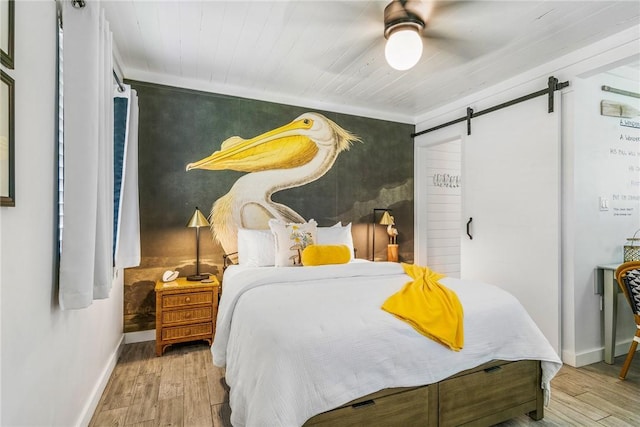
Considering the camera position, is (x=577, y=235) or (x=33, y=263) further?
(x=577, y=235)

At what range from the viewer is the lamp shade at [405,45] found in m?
2.17

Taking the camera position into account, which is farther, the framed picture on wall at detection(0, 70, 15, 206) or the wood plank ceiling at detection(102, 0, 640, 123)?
the wood plank ceiling at detection(102, 0, 640, 123)

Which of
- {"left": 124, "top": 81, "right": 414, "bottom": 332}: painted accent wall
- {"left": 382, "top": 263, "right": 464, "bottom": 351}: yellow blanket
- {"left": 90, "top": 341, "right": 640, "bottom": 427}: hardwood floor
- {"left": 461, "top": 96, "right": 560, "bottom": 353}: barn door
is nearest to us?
{"left": 382, "top": 263, "right": 464, "bottom": 351}: yellow blanket

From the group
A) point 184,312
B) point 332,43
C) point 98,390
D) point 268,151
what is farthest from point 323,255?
point 98,390

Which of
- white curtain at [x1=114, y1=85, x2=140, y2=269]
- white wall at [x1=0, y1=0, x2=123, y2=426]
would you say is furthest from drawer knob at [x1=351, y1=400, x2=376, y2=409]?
white curtain at [x1=114, y1=85, x2=140, y2=269]

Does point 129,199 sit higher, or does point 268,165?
point 268,165

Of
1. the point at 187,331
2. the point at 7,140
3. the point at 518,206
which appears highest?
the point at 7,140

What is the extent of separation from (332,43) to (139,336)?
312cm

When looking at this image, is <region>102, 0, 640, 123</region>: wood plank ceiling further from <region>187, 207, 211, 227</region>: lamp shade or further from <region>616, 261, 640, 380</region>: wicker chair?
<region>616, 261, 640, 380</region>: wicker chair

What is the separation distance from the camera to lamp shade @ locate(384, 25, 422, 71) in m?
2.17

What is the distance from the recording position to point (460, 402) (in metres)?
1.78

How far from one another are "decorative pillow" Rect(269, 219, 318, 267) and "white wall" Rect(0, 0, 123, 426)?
161 centimetres

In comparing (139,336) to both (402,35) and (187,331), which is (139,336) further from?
(402,35)

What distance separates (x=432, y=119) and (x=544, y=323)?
2.59 meters
